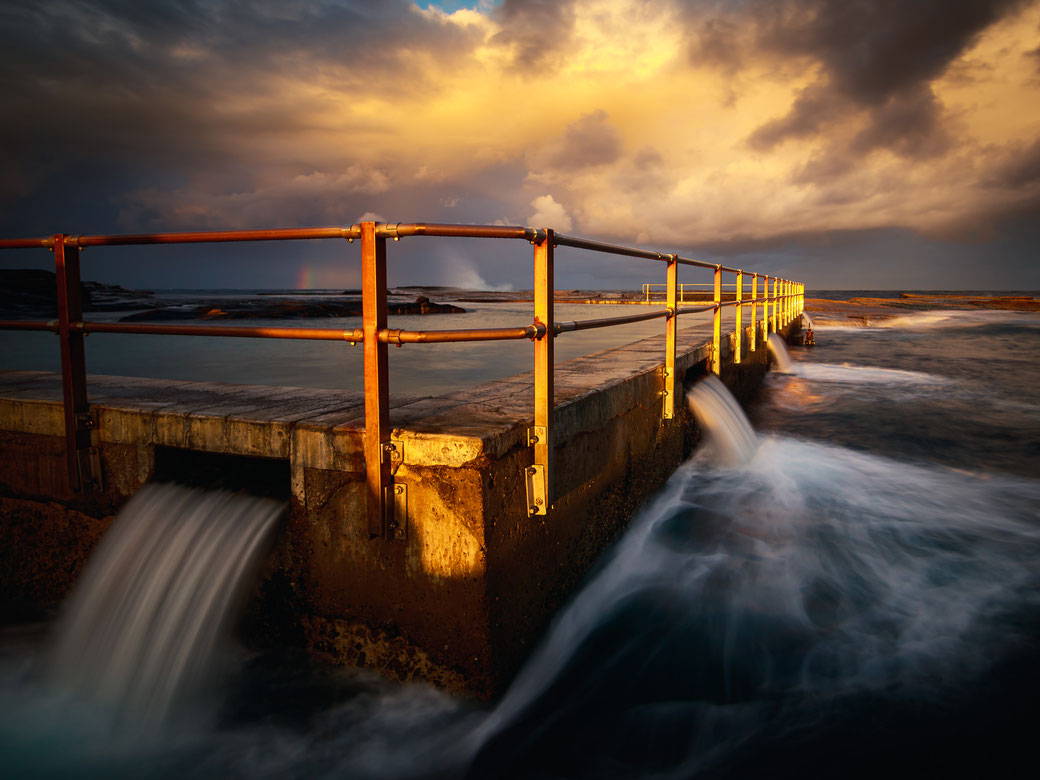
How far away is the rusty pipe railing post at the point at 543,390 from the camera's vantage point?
2.29m

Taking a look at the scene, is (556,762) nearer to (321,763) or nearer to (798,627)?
(321,763)

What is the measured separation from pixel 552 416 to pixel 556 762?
1316 millimetres

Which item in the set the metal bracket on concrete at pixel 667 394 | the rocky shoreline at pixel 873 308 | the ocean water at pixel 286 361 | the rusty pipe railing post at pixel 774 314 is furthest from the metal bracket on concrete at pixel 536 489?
the rocky shoreline at pixel 873 308

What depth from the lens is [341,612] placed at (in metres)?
2.46

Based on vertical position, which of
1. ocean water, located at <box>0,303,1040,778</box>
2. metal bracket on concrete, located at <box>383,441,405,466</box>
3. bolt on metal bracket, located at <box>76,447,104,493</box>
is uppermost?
metal bracket on concrete, located at <box>383,441,405,466</box>

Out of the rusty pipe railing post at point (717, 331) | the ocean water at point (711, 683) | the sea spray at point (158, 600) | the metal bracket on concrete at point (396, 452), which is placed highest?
the rusty pipe railing post at point (717, 331)

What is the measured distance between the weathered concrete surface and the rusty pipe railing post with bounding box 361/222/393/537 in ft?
0.27

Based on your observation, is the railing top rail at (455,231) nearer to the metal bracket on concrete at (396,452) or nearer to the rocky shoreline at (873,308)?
the metal bracket on concrete at (396,452)

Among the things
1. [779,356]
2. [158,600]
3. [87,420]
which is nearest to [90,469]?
[87,420]

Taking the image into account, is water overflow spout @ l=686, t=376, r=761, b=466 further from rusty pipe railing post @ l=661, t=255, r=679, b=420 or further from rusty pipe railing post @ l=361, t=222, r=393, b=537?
rusty pipe railing post @ l=361, t=222, r=393, b=537

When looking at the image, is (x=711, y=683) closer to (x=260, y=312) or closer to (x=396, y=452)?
(x=396, y=452)

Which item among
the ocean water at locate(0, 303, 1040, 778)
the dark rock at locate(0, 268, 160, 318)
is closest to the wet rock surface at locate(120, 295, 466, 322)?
the dark rock at locate(0, 268, 160, 318)

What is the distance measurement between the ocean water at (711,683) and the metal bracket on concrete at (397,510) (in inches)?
26.4

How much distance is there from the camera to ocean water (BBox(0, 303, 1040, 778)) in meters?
2.28
